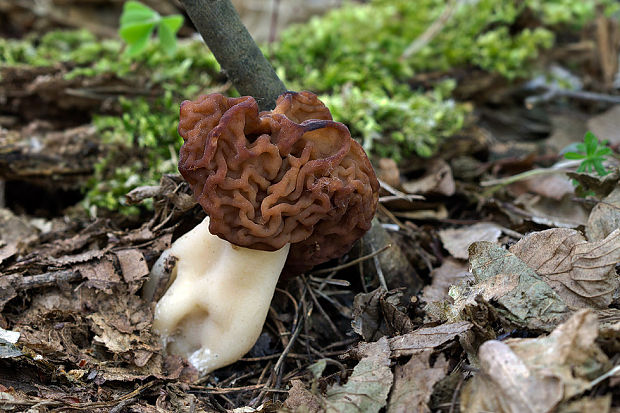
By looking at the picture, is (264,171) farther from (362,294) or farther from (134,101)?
(134,101)

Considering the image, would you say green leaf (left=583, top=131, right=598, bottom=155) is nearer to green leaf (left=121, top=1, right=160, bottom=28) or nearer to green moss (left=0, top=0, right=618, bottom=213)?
green moss (left=0, top=0, right=618, bottom=213)

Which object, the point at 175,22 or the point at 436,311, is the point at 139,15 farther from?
the point at 436,311

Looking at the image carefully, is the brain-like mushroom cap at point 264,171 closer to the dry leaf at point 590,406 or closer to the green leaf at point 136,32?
the dry leaf at point 590,406

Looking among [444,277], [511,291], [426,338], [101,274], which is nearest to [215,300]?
[101,274]

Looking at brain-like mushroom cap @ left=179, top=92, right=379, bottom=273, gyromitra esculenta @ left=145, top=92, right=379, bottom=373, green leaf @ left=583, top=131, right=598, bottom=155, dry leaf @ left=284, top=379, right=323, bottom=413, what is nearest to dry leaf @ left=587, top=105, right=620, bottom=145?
green leaf @ left=583, top=131, right=598, bottom=155

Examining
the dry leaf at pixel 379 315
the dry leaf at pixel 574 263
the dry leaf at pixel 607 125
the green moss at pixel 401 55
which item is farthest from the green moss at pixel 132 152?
the dry leaf at pixel 607 125

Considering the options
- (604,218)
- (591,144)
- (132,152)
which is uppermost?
(591,144)

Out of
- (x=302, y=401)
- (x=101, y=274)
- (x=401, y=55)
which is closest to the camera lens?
(x=302, y=401)
